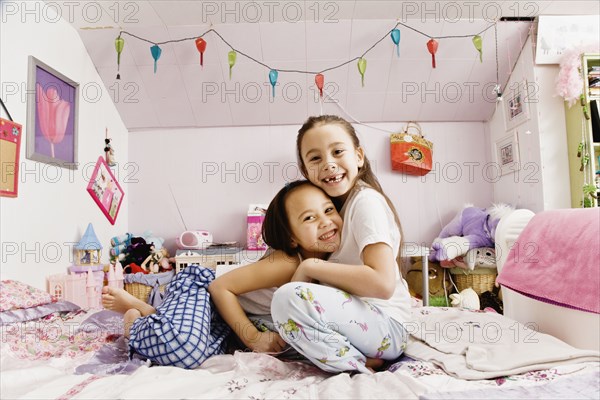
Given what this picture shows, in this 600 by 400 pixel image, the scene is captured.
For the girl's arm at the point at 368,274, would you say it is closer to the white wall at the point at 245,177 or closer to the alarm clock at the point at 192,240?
the alarm clock at the point at 192,240

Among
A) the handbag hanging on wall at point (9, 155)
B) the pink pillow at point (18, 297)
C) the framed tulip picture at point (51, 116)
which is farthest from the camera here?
the framed tulip picture at point (51, 116)

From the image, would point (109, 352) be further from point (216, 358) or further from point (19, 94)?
point (19, 94)

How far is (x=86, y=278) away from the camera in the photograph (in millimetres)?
2223

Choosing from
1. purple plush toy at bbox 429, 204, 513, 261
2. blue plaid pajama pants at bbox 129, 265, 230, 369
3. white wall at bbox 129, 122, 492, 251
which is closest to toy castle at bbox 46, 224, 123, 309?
white wall at bbox 129, 122, 492, 251

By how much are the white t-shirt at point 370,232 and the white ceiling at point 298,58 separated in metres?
1.67

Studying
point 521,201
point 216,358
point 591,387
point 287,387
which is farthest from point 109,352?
point 521,201

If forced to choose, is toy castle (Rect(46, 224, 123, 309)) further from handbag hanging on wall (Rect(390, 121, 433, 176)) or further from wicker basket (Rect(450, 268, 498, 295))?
wicker basket (Rect(450, 268, 498, 295))

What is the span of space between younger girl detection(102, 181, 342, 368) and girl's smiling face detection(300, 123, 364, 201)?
35 mm

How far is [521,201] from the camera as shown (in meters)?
2.79

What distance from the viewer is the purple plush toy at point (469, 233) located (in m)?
2.51

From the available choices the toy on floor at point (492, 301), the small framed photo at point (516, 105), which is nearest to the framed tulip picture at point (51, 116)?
the toy on floor at point (492, 301)

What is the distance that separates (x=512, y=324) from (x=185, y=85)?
2.37m

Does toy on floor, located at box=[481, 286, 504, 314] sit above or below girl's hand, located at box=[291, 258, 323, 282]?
below

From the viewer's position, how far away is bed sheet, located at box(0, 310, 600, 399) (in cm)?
77
